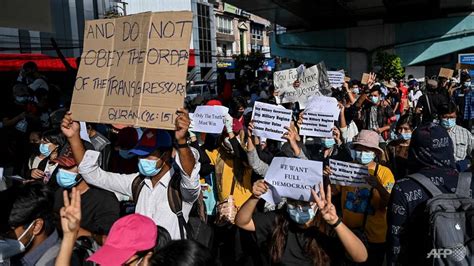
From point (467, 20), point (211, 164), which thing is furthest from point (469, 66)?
point (467, 20)

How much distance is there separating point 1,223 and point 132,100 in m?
1.18

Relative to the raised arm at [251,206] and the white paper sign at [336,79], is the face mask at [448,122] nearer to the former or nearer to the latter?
the raised arm at [251,206]

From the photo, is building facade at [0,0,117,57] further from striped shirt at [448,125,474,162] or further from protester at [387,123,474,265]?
protester at [387,123,474,265]

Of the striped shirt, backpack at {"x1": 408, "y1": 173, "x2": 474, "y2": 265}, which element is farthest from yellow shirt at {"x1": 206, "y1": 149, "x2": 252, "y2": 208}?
the striped shirt

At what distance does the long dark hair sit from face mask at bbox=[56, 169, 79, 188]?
1.57 m

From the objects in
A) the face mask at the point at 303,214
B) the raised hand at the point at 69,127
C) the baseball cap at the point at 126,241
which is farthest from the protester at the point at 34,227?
the face mask at the point at 303,214

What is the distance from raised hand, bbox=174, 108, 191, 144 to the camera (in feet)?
10.4

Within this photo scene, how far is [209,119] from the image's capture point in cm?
494

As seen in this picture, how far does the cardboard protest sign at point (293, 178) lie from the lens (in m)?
2.81

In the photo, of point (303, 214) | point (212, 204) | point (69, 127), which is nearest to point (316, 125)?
point (212, 204)

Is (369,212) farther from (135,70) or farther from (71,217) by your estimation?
(71,217)

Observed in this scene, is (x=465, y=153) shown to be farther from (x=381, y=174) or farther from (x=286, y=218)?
(x=286, y=218)

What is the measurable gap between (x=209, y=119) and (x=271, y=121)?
2.31 ft

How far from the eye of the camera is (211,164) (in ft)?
15.7
